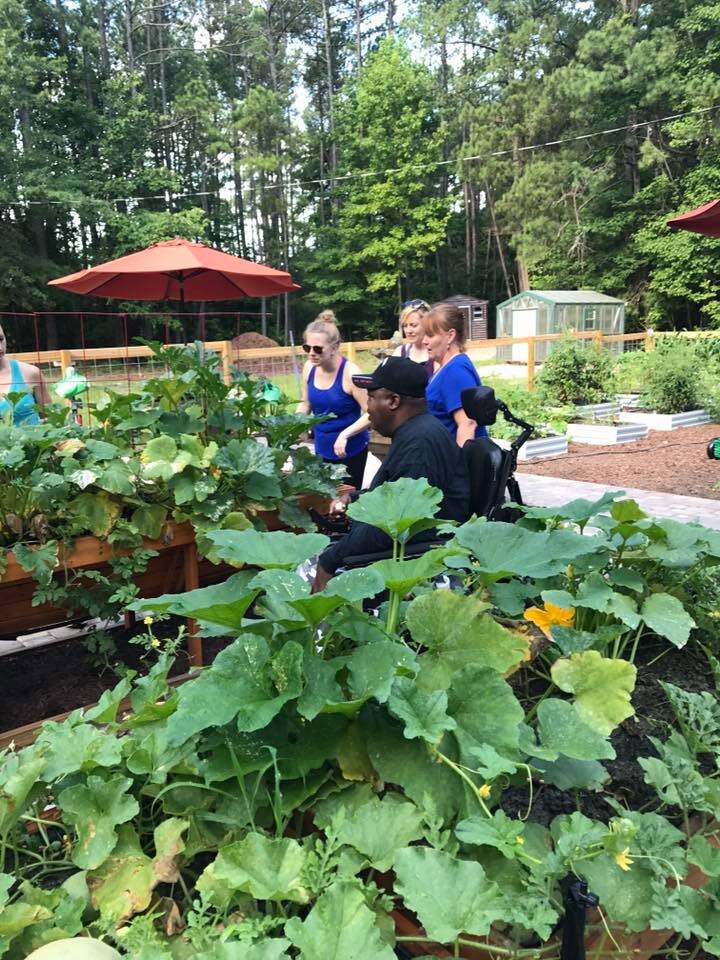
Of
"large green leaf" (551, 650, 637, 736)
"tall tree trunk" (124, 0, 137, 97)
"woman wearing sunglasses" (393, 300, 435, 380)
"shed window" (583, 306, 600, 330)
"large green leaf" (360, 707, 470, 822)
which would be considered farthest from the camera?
"tall tree trunk" (124, 0, 137, 97)

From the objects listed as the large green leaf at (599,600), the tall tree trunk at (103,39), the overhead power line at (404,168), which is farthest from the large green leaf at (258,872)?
the tall tree trunk at (103,39)

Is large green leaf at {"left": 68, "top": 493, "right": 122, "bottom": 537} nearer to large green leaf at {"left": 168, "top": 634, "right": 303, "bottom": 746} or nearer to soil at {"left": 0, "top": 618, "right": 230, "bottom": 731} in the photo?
soil at {"left": 0, "top": 618, "right": 230, "bottom": 731}

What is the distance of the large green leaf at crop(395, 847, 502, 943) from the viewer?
0.78 meters

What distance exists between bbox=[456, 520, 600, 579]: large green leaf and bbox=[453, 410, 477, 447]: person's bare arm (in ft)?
8.13

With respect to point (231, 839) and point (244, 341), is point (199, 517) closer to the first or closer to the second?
point (231, 839)

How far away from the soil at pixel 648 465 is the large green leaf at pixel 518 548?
692cm

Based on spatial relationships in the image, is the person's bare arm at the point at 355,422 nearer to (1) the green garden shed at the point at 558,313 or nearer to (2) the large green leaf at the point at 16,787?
(2) the large green leaf at the point at 16,787

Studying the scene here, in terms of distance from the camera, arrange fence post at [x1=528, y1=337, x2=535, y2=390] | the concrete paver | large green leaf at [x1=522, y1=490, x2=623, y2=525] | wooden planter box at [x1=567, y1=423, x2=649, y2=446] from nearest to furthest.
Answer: large green leaf at [x1=522, y1=490, x2=623, y2=525]
the concrete paver
wooden planter box at [x1=567, y1=423, x2=649, y2=446]
fence post at [x1=528, y1=337, x2=535, y2=390]

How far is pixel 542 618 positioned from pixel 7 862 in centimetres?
103

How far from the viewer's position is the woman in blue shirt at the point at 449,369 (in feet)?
13.3

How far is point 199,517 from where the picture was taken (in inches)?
115

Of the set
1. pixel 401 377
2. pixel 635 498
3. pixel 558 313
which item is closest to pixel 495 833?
pixel 401 377

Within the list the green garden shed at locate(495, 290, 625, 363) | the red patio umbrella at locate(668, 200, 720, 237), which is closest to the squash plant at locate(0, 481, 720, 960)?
the red patio umbrella at locate(668, 200, 720, 237)

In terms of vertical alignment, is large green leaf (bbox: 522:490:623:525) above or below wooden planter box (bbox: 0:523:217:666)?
above
